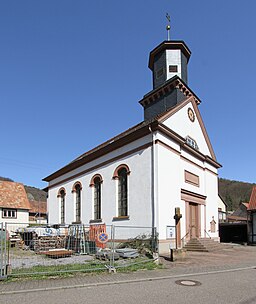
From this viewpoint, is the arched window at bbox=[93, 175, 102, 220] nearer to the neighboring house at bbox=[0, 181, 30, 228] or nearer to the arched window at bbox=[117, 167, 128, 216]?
the arched window at bbox=[117, 167, 128, 216]

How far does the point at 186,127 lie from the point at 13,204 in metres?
26.0

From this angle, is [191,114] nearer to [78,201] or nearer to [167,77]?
[167,77]

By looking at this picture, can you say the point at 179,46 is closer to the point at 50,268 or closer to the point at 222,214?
the point at 50,268

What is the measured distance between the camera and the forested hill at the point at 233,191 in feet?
348

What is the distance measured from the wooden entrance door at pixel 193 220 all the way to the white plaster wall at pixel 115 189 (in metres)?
4.79

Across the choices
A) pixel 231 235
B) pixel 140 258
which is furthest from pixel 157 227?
pixel 231 235

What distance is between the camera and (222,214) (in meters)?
71.8

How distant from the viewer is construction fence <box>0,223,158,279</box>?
36.6ft

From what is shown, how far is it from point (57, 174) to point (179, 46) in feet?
50.8

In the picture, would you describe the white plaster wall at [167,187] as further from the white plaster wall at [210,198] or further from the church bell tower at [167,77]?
the white plaster wall at [210,198]

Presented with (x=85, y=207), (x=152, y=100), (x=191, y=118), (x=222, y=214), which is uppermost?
(x=152, y=100)

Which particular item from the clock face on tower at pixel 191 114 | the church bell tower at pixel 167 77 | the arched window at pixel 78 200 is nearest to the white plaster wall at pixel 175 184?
the clock face on tower at pixel 191 114

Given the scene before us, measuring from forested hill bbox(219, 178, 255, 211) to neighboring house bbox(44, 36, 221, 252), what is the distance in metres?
85.4

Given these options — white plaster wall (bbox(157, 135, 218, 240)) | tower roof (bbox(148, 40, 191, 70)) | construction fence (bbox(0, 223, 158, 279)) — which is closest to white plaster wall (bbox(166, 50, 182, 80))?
tower roof (bbox(148, 40, 191, 70))
